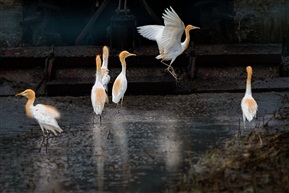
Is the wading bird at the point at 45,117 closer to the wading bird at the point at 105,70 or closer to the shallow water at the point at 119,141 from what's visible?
the shallow water at the point at 119,141

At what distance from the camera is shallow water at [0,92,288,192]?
10.1m

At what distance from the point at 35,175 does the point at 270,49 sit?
6.94 meters

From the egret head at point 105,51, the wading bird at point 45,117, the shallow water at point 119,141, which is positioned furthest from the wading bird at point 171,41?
the wading bird at point 45,117

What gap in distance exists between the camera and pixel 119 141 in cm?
1191

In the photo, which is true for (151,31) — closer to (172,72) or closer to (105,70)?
(172,72)

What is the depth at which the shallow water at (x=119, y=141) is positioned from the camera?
10.1 m

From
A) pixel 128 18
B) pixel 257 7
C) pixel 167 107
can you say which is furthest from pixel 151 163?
pixel 257 7

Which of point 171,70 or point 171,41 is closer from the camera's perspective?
point 171,41

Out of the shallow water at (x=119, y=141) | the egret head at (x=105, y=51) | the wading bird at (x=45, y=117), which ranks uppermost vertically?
the egret head at (x=105, y=51)

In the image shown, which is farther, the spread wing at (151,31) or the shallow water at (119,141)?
the spread wing at (151,31)

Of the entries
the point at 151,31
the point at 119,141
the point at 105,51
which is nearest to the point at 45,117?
the point at 119,141

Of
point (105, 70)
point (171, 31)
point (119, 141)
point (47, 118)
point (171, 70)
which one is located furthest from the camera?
point (171, 70)

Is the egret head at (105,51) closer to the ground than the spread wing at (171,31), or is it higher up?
closer to the ground

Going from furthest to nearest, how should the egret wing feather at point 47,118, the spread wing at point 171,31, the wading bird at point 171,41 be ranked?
the wading bird at point 171,41, the spread wing at point 171,31, the egret wing feather at point 47,118
